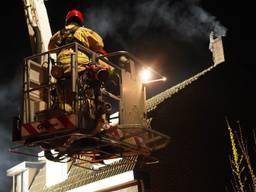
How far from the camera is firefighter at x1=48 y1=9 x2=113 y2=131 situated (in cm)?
763

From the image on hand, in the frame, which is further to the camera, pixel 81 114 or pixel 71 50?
pixel 71 50

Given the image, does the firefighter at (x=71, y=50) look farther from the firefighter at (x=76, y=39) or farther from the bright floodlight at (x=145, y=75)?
the bright floodlight at (x=145, y=75)

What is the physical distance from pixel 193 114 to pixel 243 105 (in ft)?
8.92

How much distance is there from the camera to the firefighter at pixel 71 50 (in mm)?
7629

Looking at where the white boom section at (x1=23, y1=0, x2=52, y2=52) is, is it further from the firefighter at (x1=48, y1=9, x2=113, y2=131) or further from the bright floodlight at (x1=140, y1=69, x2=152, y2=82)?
the bright floodlight at (x1=140, y1=69, x2=152, y2=82)

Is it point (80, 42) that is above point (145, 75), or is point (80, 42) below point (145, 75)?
above

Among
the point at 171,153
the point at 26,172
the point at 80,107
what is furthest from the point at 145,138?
the point at 26,172

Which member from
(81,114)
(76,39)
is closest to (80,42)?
(76,39)

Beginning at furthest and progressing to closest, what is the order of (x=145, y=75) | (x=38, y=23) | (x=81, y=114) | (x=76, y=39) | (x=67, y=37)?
(x=38, y=23)
(x=145, y=75)
(x=67, y=37)
(x=76, y=39)
(x=81, y=114)

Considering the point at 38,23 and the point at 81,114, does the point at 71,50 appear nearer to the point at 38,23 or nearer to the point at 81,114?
the point at 81,114

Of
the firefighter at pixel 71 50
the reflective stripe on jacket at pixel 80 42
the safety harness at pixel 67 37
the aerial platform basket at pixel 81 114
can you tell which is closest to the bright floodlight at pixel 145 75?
the aerial platform basket at pixel 81 114

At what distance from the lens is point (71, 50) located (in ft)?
26.2

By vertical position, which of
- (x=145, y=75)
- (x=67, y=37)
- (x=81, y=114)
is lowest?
(x=81, y=114)

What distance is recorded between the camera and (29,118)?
775 centimetres
